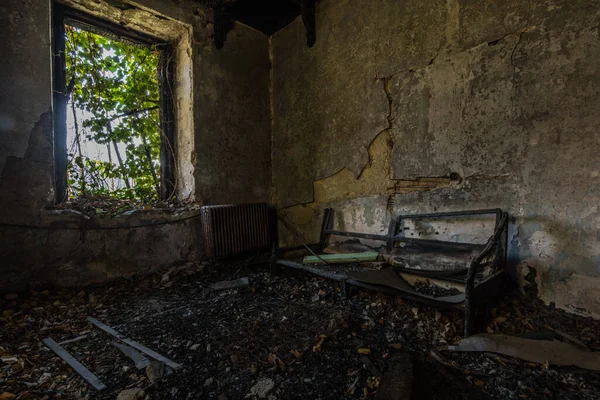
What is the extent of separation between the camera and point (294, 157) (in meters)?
4.37

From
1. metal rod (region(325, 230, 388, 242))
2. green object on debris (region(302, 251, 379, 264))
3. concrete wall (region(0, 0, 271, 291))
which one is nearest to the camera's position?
concrete wall (region(0, 0, 271, 291))

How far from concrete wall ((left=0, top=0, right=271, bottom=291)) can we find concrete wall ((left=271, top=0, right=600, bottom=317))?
845mm

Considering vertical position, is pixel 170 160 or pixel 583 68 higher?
pixel 583 68

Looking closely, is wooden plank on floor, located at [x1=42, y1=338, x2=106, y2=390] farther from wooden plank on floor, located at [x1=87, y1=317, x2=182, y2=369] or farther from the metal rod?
the metal rod

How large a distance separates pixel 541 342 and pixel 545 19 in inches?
93.0

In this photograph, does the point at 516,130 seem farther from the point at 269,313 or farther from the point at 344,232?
the point at 269,313

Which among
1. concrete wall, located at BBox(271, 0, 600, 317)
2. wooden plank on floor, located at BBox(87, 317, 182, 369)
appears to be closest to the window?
wooden plank on floor, located at BBox(87, 317, 182, 369)

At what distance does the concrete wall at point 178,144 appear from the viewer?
8.86ft

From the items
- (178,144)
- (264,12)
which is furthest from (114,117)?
(264,12)

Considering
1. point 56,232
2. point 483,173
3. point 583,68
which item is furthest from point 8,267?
point 583,68

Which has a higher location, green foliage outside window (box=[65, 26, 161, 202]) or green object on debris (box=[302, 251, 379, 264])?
green foliage outside window (box=[65, 26, 161, 202])

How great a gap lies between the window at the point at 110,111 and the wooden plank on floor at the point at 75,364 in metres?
1.79

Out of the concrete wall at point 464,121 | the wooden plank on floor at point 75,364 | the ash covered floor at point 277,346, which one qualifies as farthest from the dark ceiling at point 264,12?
the wooden plank on floor at point 75,364

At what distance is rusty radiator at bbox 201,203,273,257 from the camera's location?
12.0 ft
